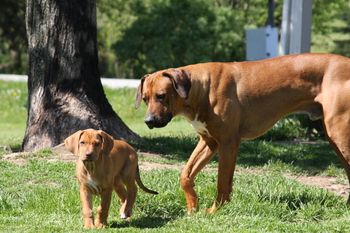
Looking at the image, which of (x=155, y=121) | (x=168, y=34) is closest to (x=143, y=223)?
(x=155, y=121)

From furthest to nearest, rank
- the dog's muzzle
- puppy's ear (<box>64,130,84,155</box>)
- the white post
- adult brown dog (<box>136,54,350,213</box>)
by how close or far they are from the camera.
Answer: the white post
adult brown dog (<box>136,54,350,213</box>)
the dog's muzzle
puppy's ear (<box>64,130,84,155</box>)

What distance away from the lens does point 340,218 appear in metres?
7.64

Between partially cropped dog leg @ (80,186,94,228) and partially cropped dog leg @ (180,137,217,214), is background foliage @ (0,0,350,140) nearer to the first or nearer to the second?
partially cropped dog leg @ (180,137,217,214)

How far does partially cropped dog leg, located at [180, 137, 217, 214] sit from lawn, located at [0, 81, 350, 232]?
14 cm

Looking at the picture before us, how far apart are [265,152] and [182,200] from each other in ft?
14.1

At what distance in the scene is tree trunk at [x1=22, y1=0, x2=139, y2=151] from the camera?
11.6m

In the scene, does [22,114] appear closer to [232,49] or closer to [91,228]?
[232,49]

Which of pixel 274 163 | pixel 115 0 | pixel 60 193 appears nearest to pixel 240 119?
pixel 60 193

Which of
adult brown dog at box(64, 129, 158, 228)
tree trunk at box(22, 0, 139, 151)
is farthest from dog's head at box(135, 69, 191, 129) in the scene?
tree trunk at box(22, 0, 139, 151)

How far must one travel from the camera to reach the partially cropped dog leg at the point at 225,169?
802 centimetres

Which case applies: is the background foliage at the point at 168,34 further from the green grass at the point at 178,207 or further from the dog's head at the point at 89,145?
the dog's head at the point at 89,145

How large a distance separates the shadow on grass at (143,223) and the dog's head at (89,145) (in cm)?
69

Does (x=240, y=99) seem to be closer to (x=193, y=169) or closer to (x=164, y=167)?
(x=193, y=169)

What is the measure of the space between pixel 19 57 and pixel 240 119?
2925 centimetres
